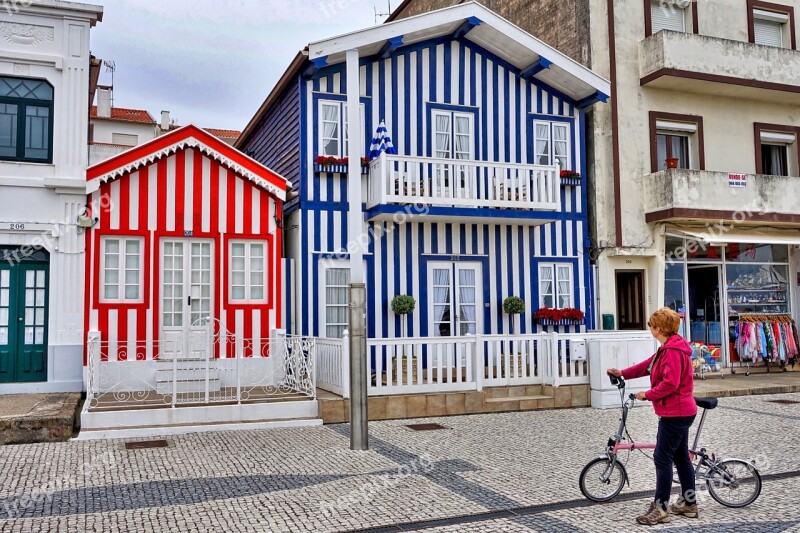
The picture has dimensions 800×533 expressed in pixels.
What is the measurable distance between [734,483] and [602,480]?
3.69 ft

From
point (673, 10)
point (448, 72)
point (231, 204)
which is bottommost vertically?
point (231, 204)

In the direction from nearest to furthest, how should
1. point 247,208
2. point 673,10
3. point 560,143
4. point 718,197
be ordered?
point 247,208
point 560,143
point 718,197
point 673,10

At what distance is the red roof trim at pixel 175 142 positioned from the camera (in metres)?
11.9

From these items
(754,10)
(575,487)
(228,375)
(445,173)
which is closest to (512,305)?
(445,173)

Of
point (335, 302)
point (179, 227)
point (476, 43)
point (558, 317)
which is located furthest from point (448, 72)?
point (179, 227)

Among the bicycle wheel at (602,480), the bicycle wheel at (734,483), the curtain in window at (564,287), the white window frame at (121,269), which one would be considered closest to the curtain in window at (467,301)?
the curtain in window at (564,287)

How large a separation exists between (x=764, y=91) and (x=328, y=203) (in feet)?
35.5

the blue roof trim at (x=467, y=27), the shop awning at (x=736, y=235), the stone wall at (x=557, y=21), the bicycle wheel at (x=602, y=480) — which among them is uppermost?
the stone wall at (x=557, y=21)

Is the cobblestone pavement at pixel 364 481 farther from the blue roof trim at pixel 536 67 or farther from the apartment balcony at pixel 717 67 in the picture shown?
the apartment balcony at pixel 717 67

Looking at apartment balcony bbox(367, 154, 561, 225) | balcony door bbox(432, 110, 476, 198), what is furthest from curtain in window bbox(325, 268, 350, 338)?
balcony door bbox(432, 110, 476, 198)

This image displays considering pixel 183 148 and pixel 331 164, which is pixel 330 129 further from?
pixel 183 148

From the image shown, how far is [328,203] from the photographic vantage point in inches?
544

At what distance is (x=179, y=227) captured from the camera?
40.7ft

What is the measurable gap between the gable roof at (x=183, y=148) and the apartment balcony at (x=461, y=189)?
183cm
